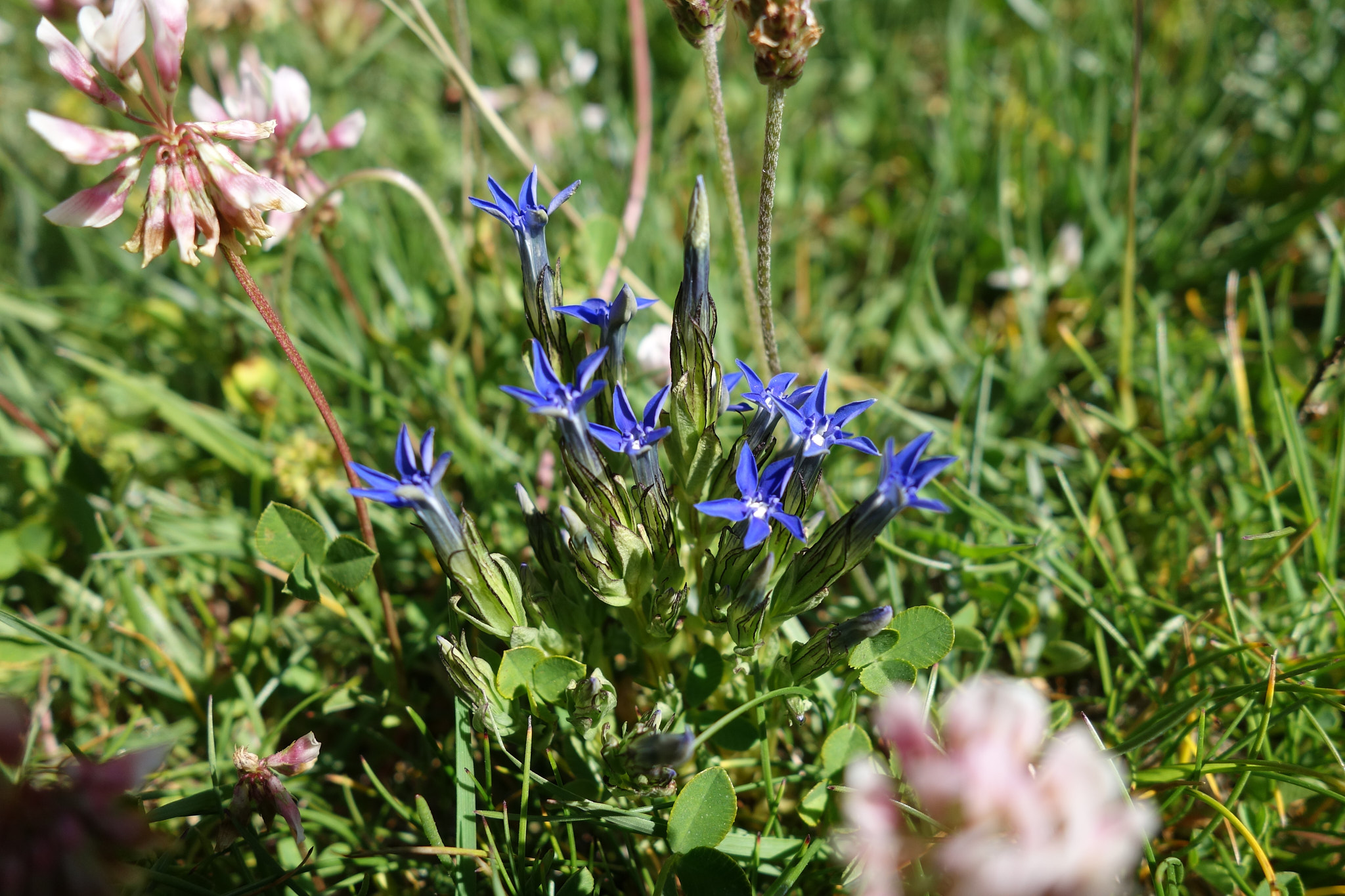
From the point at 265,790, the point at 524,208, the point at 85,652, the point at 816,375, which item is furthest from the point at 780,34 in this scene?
the point at 85,652

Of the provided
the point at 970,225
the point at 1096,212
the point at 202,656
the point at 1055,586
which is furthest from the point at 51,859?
the point at 1096,212

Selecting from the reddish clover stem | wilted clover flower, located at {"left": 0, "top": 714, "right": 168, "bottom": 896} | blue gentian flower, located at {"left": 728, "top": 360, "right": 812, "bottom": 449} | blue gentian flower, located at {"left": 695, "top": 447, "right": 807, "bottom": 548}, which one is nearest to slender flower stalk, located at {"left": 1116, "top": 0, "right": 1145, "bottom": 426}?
blue gentian flower, located at {"left": 728, "top": 360, "right": 812, "bottom": 449}

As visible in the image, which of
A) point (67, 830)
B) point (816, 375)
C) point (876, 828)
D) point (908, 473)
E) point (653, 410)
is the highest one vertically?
point (816, 375)

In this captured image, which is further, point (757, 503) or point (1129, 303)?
point (1129, 303)

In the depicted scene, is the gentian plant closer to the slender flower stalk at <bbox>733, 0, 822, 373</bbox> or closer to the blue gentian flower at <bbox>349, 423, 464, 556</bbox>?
the blue gentian flower at <bbox>349, 423, 464, 556</bbox>

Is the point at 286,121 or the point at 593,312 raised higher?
the point at 286,121

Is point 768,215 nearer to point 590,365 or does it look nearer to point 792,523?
point 590,365

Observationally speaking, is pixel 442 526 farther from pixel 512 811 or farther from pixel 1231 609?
pixel 1231 609
